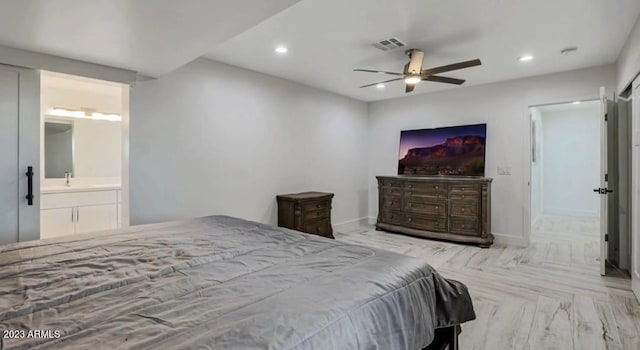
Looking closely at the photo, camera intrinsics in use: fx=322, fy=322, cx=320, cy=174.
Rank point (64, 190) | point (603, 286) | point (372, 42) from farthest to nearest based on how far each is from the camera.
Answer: point (64, 190), point (372, 42), point (603, 286)

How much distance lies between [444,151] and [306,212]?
2.68 m

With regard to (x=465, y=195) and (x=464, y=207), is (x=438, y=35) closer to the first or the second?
(x=465, y=195)

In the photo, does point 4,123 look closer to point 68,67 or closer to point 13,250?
point 68,67

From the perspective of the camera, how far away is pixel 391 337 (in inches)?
49.0

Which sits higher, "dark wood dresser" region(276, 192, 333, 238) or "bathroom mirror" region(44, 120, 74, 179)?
"bathroom mirror" region(44, 120, 74, 179)

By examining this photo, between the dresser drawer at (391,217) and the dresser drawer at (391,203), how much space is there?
0.09 m

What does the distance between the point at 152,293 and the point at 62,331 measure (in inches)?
11.8

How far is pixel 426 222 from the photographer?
5.30 metres

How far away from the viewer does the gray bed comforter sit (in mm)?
940

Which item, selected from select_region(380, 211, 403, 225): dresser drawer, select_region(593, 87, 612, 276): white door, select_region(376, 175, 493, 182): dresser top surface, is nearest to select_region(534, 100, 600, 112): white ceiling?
select_region(376, 175, 493, 182): dresser top surface

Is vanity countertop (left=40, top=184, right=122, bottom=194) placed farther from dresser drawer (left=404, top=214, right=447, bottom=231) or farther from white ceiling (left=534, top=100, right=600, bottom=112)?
white ceiling (left=534, top=100, right=600, bottom=112)

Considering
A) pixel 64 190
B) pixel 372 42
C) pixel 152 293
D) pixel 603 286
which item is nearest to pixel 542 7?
pixel 372 42

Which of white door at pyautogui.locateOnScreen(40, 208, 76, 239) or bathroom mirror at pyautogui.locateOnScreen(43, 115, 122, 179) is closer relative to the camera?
white door at pyautogui.locateOnScreen(40, 208, 76, 239)

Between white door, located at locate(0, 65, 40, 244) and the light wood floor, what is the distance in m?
3.78
